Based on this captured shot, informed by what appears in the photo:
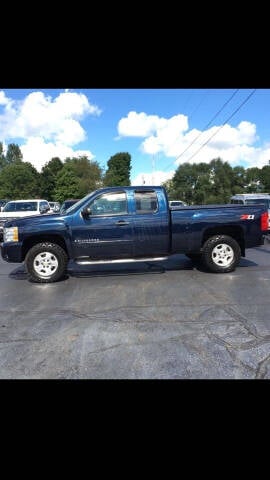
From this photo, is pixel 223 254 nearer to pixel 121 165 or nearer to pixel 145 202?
pixel 145 202

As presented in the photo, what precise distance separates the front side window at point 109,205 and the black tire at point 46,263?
41.8 inches

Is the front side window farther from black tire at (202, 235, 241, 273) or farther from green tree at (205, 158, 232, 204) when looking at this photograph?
green tree at (205, 158, 232, 204)

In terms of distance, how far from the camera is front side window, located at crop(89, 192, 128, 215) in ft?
22.9

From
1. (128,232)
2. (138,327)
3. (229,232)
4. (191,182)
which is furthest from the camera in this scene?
(191,182)

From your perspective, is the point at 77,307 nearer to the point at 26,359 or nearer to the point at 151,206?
the point at 26,359

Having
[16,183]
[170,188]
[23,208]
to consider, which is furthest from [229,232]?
[170,188]

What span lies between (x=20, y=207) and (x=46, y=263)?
11.9 m

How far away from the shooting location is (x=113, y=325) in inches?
174

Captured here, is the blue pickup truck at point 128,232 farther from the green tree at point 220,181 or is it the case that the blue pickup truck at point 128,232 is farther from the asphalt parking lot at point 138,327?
the green tree at point 220,181

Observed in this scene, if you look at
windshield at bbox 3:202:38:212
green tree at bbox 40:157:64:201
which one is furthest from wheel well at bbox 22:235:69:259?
green tree at bbox 40:157:64:201

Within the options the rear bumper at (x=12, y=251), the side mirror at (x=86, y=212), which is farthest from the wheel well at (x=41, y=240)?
the side mirror at (x=86, y=212)

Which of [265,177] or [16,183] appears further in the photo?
[265,177]

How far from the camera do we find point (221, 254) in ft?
23.9
